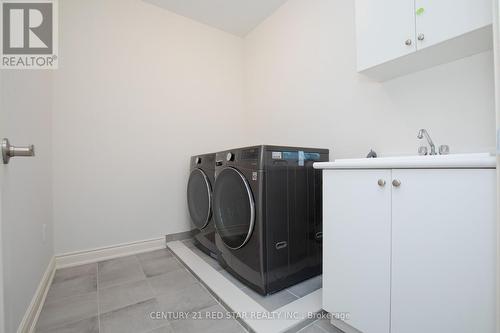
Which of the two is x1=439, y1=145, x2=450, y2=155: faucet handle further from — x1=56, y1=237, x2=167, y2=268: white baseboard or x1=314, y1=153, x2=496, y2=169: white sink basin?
x1=56, y1=237, x2=167, y2=268: white baseboard

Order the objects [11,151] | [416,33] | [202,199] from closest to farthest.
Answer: [11,151], [416,33], [202,199]

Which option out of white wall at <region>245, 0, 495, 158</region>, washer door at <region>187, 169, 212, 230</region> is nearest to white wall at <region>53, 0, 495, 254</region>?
Result: white wall at <region>245, 0, 495, 158</region>

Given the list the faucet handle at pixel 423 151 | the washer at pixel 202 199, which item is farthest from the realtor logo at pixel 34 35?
the faucet handle at pixel 423 151

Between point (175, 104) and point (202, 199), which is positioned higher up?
point (175, 104)

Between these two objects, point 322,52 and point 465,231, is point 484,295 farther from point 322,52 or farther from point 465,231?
point 322,52

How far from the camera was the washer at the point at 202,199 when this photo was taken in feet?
6.23

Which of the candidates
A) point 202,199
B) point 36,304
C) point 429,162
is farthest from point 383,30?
point 36,304

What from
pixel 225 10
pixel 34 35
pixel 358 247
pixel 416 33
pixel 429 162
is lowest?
pixel 358 247

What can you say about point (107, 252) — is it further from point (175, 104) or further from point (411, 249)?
point (411, 249)

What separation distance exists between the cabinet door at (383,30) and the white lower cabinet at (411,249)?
0.74 meters

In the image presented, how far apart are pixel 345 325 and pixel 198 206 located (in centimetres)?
144

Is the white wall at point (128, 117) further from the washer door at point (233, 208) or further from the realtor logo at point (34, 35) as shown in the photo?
the washer door at point (233, 208)

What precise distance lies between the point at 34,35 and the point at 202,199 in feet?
5.99

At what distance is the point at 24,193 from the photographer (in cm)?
114
